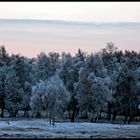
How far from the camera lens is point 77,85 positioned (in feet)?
292

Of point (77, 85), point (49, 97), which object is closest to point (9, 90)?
point (77, 85)

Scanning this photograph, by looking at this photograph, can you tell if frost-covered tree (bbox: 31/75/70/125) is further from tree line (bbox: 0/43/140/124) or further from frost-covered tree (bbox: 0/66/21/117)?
frost-covered tree (bbox: 0/66/21/117)

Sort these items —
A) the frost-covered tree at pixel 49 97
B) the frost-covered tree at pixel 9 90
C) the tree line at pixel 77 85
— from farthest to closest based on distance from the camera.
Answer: the frost-covered tree at pixel 9 90, the tree line at pixel 77 85, the frost-covered tree at pixel 49 97

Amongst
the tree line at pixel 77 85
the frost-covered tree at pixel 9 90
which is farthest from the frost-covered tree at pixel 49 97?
the frost-covered tree at pixel 9 90

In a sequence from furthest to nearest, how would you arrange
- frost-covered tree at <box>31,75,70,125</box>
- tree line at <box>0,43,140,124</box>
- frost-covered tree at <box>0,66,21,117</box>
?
Result: frost-covered tree at <box>0,66,21,117</box>, tree line at <box>0,43,140,124</box>, frost-covered tree at <box>31,75,70,125</box>

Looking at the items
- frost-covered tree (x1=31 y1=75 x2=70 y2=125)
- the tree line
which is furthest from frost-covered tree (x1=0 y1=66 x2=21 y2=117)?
frost-covered tree (x1=31 y1=75 x2=70 y2=125)

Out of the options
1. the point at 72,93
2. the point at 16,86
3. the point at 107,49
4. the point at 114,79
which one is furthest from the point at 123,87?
the point at 16,86

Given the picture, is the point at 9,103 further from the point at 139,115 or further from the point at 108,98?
the point at 139,115

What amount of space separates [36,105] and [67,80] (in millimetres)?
25161

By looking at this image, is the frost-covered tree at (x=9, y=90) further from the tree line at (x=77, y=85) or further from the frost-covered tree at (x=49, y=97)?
the frost-covered tree at (x=49, y=97)

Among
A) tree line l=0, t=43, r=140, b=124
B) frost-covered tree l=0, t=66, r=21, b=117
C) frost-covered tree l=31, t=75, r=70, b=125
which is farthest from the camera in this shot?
frost-covered tree l=0, t=66, r=21, b=117

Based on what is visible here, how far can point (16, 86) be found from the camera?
98.4m

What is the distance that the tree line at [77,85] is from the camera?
7556 centimetres

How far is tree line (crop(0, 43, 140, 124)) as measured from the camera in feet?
248
